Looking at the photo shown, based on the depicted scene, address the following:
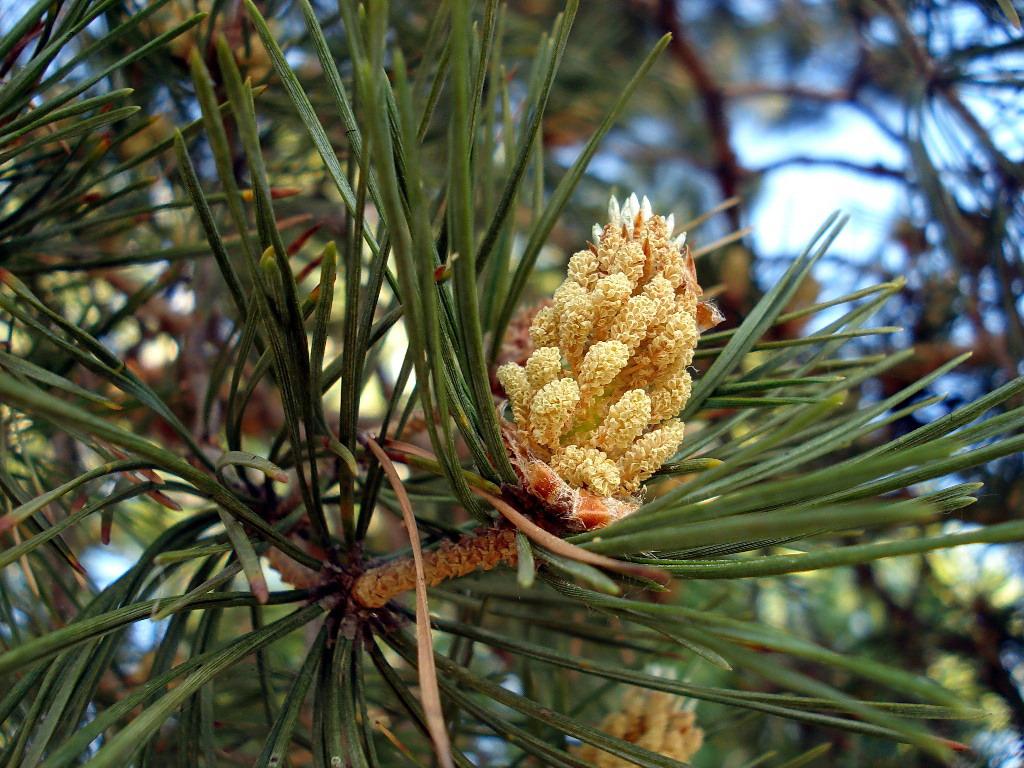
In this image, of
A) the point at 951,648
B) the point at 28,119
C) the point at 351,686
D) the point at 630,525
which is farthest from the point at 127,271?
the point at 951,648

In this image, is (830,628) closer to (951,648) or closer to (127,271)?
(951,648)

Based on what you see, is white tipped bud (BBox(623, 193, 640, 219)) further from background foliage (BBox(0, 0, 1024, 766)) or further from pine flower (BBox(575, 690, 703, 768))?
pine flower (BBox(575, 690, 703, 768))

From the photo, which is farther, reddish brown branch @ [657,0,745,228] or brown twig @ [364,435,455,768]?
reddish brown branch @ [657,0,745,228]

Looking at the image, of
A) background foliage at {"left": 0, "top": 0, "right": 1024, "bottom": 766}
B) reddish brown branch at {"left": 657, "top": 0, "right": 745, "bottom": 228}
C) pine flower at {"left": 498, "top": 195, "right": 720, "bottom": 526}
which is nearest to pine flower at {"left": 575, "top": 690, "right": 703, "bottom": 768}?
background foliage at {"left": 0, "top": 0, "right": 1024, "bottom": 766}

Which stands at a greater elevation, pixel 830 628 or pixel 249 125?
pixel 249 125

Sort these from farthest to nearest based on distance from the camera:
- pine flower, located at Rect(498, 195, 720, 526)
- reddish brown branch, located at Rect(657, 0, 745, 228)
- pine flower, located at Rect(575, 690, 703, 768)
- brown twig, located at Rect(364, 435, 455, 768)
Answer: reddish brown branch, located at Rect(657, 0, 745, 228)
pine flower, located at Rect(575, 690, 703, 768)
pine flower, located at Rect(498, 195, 720, 526)
brown twig, located at Rect(364, 435, 455, 768)

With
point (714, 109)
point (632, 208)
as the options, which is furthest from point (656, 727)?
point (714, 109)

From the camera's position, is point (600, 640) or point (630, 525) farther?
point (600, 640)
